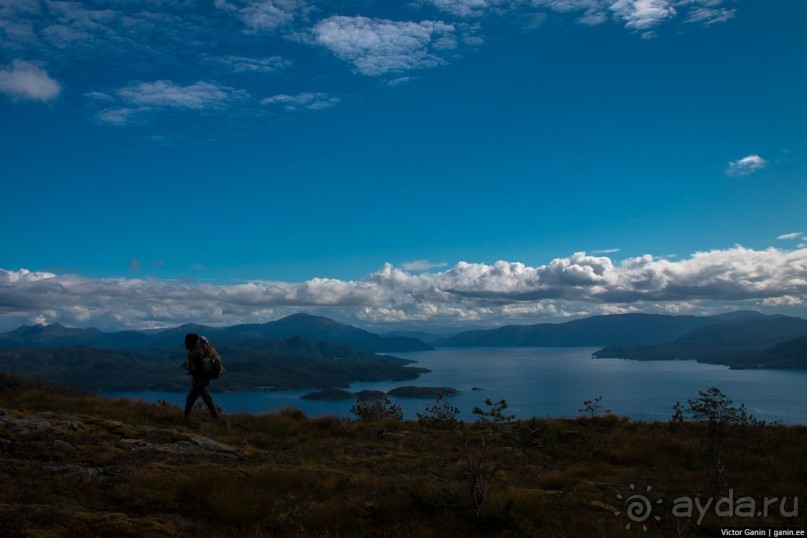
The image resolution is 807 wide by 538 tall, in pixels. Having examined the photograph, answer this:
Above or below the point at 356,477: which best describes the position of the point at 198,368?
above

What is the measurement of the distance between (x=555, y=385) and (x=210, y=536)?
586ft

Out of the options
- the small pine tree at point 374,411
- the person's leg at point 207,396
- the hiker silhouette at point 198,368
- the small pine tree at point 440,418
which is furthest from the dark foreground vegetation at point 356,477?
the small pine tree at point 374,411

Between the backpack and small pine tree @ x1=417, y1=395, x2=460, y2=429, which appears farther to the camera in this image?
small pine tree @ x1=417, y1=395, x2=460, y2=429

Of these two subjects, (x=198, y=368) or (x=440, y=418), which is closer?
(x=198, y=368)

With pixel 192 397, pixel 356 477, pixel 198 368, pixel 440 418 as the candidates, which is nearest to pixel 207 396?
pixel 192 397

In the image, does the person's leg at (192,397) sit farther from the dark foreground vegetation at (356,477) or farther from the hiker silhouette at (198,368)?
the dark foreground vegetation at (356,477)

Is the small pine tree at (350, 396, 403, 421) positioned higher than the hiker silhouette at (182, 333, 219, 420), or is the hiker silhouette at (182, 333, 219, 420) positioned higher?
the hiker silhouette at (182, 333, 219, 420)

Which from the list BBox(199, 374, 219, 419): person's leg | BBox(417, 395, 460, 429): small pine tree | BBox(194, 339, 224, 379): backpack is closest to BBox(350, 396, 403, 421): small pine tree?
BBox(417, 395, 460, 429): small pine tree

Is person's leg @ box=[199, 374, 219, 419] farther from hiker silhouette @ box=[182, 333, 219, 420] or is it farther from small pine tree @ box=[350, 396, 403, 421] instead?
small pine tree @ box=[350, 396, 403, 421]

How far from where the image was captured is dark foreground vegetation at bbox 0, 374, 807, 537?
6.36 metres

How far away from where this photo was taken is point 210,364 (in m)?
13.5

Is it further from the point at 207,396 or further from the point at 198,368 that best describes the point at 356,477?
the point at 198,368

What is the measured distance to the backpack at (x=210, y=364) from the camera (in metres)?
13.4

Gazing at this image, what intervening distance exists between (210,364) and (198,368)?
0.34 metres
